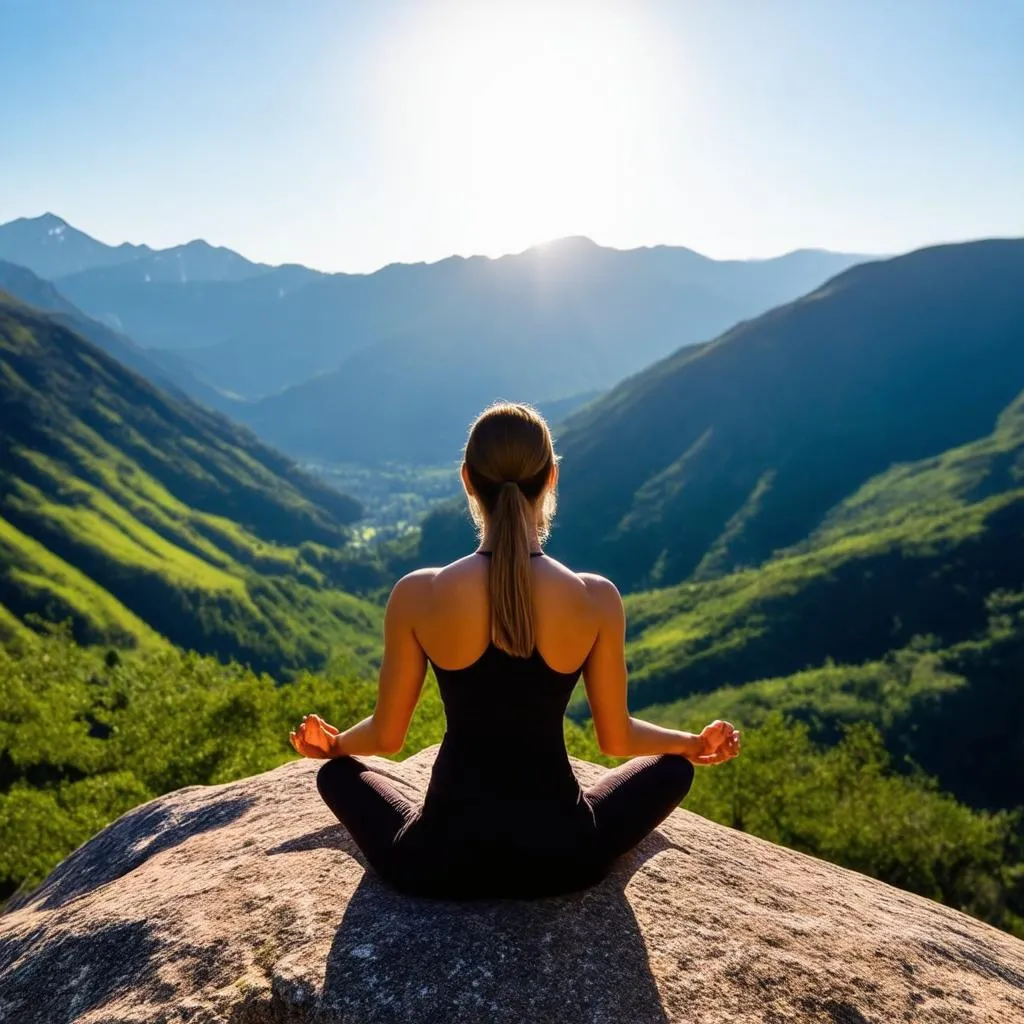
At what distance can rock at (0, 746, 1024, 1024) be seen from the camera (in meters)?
5.56

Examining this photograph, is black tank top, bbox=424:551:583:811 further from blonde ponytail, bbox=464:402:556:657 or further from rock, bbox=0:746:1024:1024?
rock, bbox=0:746:1024:1024

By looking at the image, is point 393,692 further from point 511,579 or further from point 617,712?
point 617,712

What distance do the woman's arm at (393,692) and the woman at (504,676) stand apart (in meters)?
0.02

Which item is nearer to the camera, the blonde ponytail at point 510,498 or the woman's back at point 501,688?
the blonde ponytail at point 510,498

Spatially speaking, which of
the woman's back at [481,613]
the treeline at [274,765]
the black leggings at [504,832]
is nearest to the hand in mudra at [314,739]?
the black leggings at [504,832]

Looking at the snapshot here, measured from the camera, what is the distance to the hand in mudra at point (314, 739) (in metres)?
7.26

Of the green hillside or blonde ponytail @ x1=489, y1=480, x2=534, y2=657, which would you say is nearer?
blonde ponytail @ x1=489, y1=480, x2=534, y2=657

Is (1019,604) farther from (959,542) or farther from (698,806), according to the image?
(698,806)

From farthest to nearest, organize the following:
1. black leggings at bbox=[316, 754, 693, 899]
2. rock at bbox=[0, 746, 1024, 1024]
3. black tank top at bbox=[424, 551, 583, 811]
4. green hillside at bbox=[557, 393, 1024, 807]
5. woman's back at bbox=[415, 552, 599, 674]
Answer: green hillside at bbox=[557, 393, 1024, 807] → black leggings at bbox=[316, 754, 693, 899] → black tank top at bbox=[424, 551, 583, 811] → woman's back at bbox=[415, 552, 599, 674] → rock at bbox=[0, 746, 1024, 1024]

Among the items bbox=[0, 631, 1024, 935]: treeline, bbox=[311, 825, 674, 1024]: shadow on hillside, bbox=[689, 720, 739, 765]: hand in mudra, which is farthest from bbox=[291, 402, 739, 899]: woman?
bbox=[0, 631, 1024, 935]: treeline

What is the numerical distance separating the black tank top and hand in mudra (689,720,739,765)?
1.96m

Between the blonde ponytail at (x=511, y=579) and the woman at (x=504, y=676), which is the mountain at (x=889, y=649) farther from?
the blonde ponytail at (x=511, y=579)

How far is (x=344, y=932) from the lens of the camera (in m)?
6.11

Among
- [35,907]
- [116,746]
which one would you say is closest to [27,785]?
[116,746]
